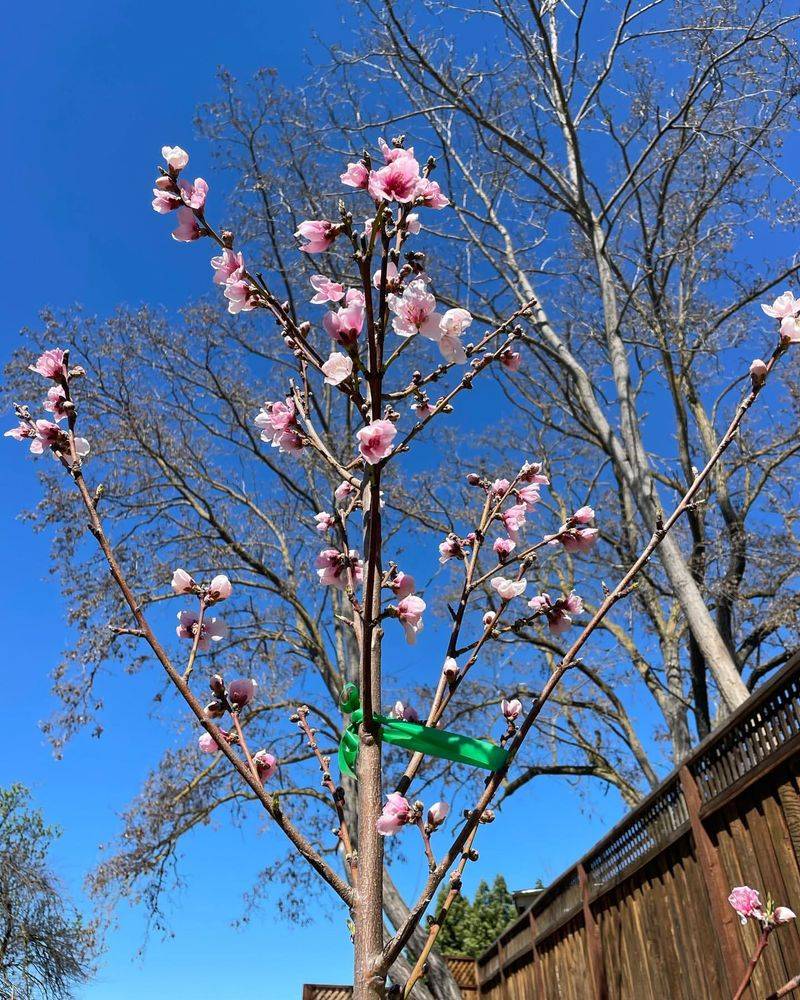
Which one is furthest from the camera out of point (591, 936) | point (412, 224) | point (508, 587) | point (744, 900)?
point (591, 936)

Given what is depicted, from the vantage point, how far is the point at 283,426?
122 cm

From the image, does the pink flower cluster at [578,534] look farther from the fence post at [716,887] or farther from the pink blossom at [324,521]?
the fence post at [716,887]

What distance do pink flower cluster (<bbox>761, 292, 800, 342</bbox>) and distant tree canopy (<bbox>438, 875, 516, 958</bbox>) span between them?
45.8ft

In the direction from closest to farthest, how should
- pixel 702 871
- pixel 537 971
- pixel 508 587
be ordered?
pixel 508 587, pixel 702 871, pixel 537 971

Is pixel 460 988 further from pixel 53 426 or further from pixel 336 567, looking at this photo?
pixel 53 426

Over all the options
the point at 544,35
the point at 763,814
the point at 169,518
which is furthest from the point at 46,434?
the point at 169,518

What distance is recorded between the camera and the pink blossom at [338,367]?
0.99m

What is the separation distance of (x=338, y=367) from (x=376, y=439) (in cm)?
12

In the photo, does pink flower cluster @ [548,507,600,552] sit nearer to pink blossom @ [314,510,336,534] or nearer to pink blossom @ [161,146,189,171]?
pink blossom @ [314,510,336,534]

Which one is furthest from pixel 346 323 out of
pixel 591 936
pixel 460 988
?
pixel 460 988

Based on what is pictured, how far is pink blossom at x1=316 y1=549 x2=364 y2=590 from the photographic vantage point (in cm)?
123

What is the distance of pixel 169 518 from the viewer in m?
8.68

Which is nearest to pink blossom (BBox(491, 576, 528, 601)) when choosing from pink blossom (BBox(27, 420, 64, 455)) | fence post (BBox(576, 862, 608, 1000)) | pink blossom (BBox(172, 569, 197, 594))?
pink blossom (BBox(172, 569, 197, 594))

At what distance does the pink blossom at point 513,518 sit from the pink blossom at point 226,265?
26.0 inches
